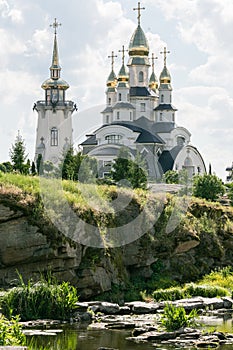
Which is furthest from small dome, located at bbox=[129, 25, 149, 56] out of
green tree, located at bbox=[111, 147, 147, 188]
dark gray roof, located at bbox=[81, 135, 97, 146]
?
green tree, located at bbox=[111, 147, 147, 188]

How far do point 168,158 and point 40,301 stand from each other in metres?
54.1

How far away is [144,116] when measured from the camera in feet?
243

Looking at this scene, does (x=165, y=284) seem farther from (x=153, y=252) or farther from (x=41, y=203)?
(x=41, y=203)

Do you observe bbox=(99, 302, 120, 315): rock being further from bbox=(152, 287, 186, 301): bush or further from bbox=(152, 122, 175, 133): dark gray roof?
bbox=(152, 122, 175, 133): dark gray roof

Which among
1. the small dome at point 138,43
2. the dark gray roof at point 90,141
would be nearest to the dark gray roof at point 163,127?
the dark gray roof at point 90,141

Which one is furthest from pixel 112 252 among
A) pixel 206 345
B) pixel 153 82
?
pixel 153 82

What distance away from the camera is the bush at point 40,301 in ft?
53.6

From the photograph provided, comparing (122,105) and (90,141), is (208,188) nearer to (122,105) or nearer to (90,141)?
(122,105)

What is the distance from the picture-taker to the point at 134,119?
73.6 meters

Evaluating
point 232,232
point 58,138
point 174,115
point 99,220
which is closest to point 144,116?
point 174,115

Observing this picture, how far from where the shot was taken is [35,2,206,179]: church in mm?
69438

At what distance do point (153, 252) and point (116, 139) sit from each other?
48292mm

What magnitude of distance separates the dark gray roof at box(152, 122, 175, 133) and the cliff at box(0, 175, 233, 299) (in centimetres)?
4742

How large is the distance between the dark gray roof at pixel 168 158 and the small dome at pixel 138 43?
8.62 m
